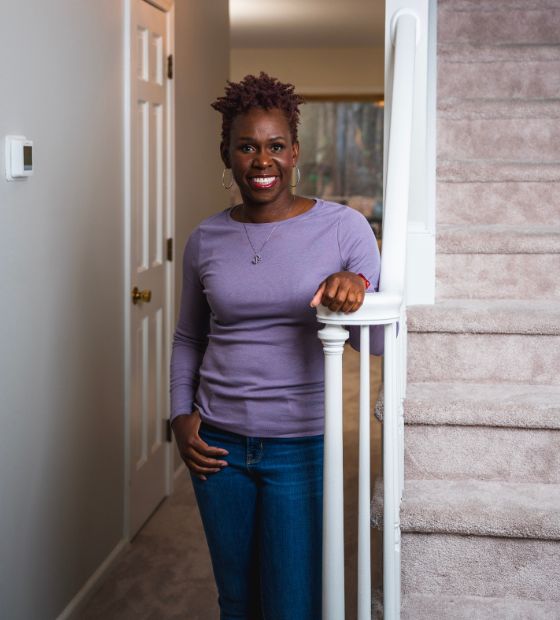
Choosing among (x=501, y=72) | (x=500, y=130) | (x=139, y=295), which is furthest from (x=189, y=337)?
(x=501, y=72)

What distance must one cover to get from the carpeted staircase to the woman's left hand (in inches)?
25.2

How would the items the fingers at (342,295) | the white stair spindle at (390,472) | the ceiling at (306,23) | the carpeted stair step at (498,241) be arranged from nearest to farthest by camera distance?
the fingers at (342,295) < the white stair spindle at (390,472) < the carpeted stair step at (498,241) < the ceiling at (306,23)

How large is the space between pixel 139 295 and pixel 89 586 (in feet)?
3.55

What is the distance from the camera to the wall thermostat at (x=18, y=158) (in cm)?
228

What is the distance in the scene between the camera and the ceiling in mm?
7383

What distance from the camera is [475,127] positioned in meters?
3.17

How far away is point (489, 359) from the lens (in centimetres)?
235

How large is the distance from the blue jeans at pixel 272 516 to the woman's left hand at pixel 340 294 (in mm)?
276

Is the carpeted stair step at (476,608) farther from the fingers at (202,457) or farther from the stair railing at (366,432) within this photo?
the fingers at (202,457)

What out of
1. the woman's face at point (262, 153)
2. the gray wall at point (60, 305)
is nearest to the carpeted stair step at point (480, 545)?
the woman's face at point (262, 153)

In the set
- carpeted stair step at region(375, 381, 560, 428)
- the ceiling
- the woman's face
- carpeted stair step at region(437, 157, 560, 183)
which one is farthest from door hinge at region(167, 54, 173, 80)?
the ceiling

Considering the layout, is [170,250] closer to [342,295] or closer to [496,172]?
[496,172]

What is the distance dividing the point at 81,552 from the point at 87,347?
67cm

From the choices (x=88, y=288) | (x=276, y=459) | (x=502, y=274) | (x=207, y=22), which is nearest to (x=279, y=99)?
(x=276, y=459)
